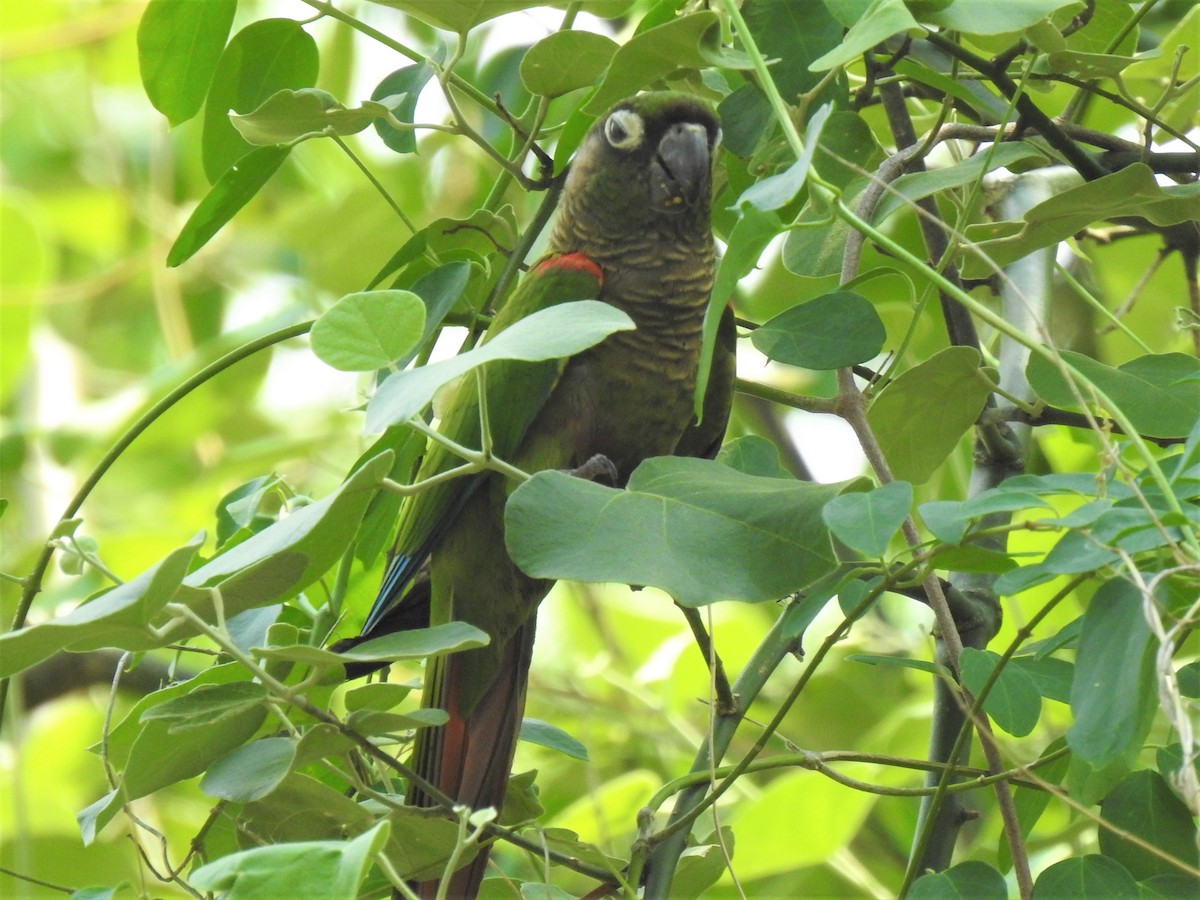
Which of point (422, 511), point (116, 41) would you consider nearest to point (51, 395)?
point (116, 41)

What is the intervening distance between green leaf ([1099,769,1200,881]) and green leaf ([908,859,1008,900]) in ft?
0.24

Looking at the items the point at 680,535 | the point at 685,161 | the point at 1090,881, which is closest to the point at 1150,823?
the point at 1090,881

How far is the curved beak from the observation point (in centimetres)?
105

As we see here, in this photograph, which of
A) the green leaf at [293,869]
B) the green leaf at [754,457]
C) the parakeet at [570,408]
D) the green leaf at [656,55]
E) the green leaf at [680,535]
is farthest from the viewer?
the parakeet at [570,408]

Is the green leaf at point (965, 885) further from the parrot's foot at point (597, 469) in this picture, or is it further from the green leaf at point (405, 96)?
the green leaf at point (405, 96)

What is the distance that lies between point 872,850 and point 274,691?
1.14 m

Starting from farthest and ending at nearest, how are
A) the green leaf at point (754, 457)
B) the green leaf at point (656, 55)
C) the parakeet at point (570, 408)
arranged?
the parakeet at point (570, 408)
the green leaf at point (754, 457)
the green leaf at point (656, 55)

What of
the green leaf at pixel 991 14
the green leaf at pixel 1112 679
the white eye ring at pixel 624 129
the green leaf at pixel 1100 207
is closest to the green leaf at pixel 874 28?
the green leaf at pixel 991 14

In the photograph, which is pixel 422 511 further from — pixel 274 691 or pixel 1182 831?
pixel 1182 831

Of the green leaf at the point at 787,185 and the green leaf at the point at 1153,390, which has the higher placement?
the green leaf at the point at 787,185

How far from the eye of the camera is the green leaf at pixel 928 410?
0.75m

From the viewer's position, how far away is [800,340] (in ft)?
2.54

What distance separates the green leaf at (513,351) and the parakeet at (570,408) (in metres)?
0.42

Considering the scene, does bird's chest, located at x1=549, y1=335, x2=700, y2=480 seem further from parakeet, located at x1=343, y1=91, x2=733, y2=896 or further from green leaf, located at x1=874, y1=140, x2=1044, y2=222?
green leaf, located at x1=874, y1=140, x2=1044, y2=222
